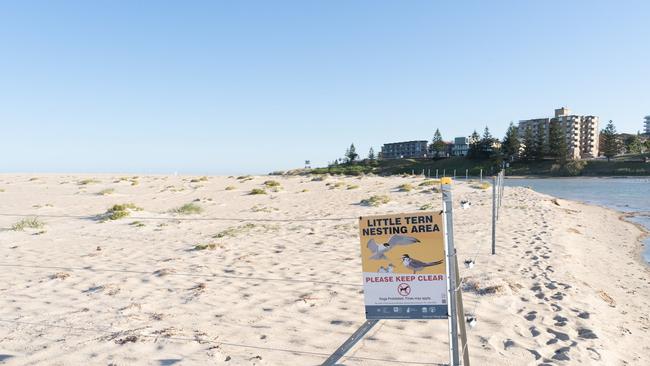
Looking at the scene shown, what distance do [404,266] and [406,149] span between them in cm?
18196

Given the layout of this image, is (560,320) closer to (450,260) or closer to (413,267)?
(450,260)

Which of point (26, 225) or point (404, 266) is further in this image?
point (26, 225)

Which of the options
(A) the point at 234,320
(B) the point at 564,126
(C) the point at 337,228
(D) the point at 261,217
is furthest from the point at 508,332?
(B) the point at 564,126

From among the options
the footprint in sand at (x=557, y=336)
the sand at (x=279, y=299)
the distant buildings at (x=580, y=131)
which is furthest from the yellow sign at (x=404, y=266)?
the distant buildings at (x=580, y=131)

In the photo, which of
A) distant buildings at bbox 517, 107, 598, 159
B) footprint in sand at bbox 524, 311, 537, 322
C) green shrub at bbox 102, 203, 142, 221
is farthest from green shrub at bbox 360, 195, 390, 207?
distant buildings at bbox 517, 107, 598, 159

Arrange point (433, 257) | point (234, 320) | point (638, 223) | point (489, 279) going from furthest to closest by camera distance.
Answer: point (638, 223) → point (489, 279) → point (234, 320) → point (433, 257)

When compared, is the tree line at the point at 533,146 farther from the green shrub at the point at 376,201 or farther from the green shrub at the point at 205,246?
the green shrub at the point at 205,246

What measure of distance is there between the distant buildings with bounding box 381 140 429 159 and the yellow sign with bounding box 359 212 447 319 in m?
168

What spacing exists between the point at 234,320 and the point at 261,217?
487 inches

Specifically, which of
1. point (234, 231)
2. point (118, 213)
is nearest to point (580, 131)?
point (234, 231)

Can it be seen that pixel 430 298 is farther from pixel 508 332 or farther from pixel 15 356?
pixel 15 356

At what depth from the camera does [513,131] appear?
106750 millimetres

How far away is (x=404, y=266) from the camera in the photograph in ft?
13.2

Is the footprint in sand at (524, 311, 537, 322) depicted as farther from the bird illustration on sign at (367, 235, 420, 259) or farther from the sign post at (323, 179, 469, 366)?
the bird illustration on sign at (367, 235, 420, 259)
